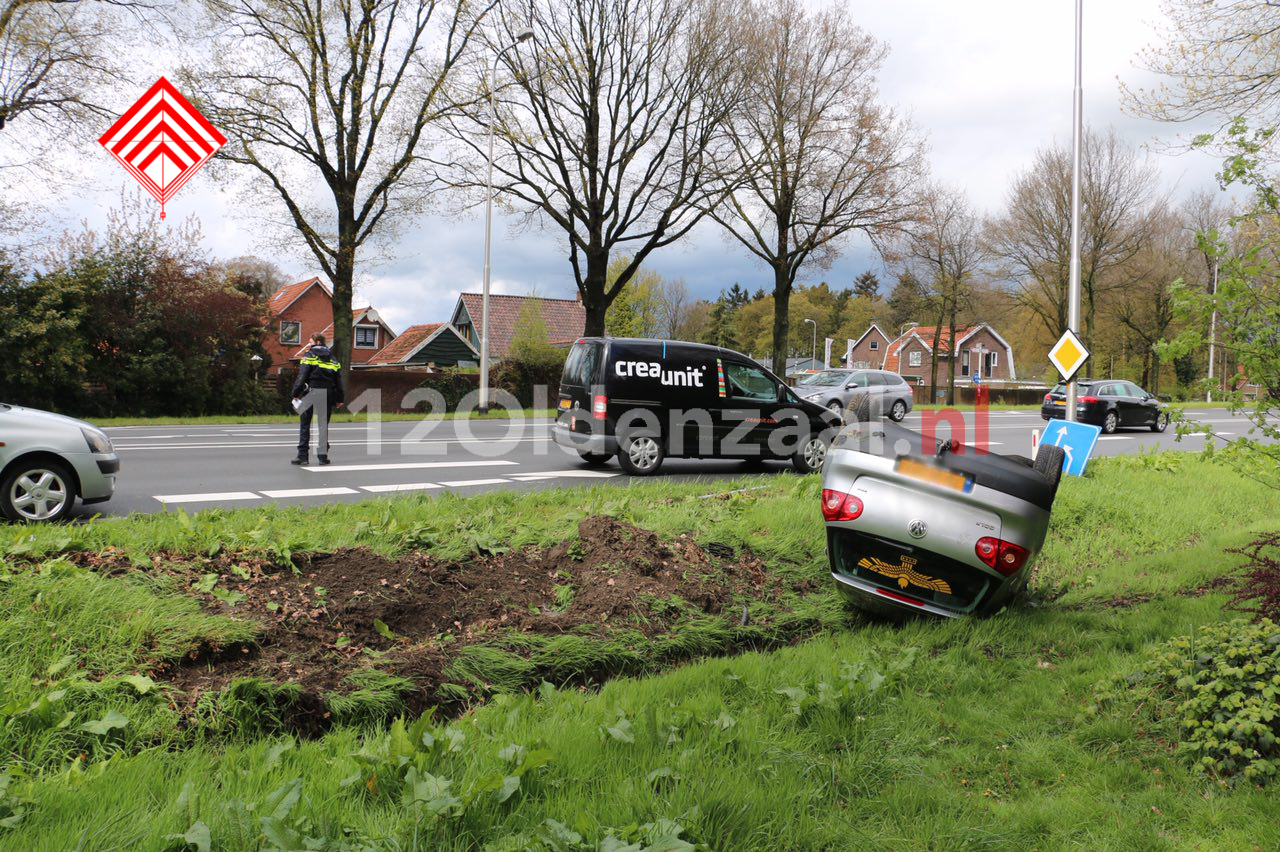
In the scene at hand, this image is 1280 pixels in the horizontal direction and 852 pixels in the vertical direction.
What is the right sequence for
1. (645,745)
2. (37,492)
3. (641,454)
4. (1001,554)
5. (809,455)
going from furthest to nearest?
(809,455), (641,454), (37,492), (1001,554), (645,745)

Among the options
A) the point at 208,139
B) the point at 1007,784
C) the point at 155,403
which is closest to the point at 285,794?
Result: the point at 1007,784

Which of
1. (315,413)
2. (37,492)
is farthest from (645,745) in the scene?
(315,413)

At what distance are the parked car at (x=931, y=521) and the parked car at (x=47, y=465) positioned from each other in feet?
22.3

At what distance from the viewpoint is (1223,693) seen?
3410 mm

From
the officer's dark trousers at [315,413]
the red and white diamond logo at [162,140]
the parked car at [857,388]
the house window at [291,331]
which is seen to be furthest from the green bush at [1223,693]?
the house window at [291,331]

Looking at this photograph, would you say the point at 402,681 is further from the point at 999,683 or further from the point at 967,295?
the point at 967,295

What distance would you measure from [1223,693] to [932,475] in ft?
5.49

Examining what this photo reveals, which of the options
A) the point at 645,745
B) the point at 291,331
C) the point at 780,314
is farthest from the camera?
the point at 291,331

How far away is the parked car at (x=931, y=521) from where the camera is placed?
15.1ft

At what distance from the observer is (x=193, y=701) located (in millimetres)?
3465

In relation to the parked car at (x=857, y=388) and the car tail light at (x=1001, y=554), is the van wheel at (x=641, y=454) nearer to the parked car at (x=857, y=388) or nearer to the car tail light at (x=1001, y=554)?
the car tail light at (x=1001, y=554)

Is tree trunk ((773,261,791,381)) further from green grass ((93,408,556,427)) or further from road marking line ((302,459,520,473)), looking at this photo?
road marking line ((302,459,520,473))

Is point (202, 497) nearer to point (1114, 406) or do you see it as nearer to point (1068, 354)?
point (1068, 354)

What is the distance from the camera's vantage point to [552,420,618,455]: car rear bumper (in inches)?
476
